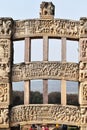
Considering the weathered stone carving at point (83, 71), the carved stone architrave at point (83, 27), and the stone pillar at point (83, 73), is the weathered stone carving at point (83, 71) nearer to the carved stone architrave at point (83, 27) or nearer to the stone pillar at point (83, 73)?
the stone pillar at point (83, 73)

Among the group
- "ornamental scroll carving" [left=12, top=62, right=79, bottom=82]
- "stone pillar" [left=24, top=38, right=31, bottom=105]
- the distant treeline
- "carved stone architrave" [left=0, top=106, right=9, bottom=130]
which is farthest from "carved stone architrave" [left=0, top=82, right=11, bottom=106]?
the distant treeline

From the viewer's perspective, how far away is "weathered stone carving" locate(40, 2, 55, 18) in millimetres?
10516

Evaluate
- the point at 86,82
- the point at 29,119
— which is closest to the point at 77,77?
the point at 86,82

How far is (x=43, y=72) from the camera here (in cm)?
1026

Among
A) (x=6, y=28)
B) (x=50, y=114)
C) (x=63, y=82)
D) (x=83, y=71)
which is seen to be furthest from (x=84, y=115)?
(x=6, y=28)

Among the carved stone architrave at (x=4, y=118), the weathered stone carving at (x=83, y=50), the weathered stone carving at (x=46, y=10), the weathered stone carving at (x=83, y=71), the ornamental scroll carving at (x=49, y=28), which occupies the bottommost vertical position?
Answer: the carved stone architrave at (x=4, y=118)

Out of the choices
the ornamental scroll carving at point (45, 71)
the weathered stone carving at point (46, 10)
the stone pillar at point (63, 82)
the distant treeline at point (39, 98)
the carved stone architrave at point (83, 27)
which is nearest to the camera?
the stone pillar at point (63, 82)

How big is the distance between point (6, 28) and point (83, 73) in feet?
8.91

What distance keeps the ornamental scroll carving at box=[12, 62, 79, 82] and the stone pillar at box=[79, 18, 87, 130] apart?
218mm

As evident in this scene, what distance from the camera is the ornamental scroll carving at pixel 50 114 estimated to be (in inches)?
402

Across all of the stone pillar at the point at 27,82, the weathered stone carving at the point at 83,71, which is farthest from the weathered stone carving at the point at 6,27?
the weathered stone carving at the point at 83,71

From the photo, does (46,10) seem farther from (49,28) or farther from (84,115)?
(84,115)

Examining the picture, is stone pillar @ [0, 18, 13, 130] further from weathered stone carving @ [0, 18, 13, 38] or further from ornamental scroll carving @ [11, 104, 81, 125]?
ornamental scroll carving @ [11, 104, 81, 125]

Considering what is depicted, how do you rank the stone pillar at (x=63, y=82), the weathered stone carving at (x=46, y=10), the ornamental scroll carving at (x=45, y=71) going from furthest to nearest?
the weathered stone carving at (x=46, y=10) → the ornamental scroll carving at (x=45, y=71) → the stone pillar at (x=63, y=82)
